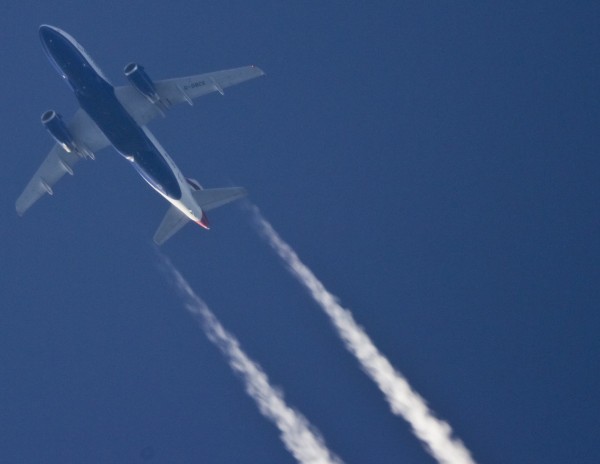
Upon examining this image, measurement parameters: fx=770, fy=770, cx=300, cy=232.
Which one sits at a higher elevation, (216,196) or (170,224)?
(216,196)

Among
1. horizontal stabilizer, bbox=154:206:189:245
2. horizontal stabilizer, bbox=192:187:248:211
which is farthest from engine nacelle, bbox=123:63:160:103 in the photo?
horizontal stabilizer, bbox=154:206:189:245

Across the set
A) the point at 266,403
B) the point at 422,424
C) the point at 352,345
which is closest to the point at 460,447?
the point at 422,424

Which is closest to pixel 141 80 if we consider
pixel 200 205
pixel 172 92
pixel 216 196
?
pixel 172 92

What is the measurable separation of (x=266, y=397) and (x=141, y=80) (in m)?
23.6

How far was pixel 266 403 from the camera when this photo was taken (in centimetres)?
5481

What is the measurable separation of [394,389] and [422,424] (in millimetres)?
3017

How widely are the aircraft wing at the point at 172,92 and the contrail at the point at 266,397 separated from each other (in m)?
11.5

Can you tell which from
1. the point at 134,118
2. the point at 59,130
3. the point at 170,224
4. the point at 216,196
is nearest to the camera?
the point at 59,130

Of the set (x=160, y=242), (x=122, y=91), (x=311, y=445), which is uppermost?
(x=122, y=91)

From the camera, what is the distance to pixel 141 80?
50062 mm

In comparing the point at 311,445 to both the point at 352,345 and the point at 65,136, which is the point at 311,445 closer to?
the point at 352,345

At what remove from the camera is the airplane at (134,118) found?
50.2 metres

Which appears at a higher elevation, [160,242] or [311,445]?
[160,242]

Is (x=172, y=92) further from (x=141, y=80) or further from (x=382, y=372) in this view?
(x=382, y=372)
